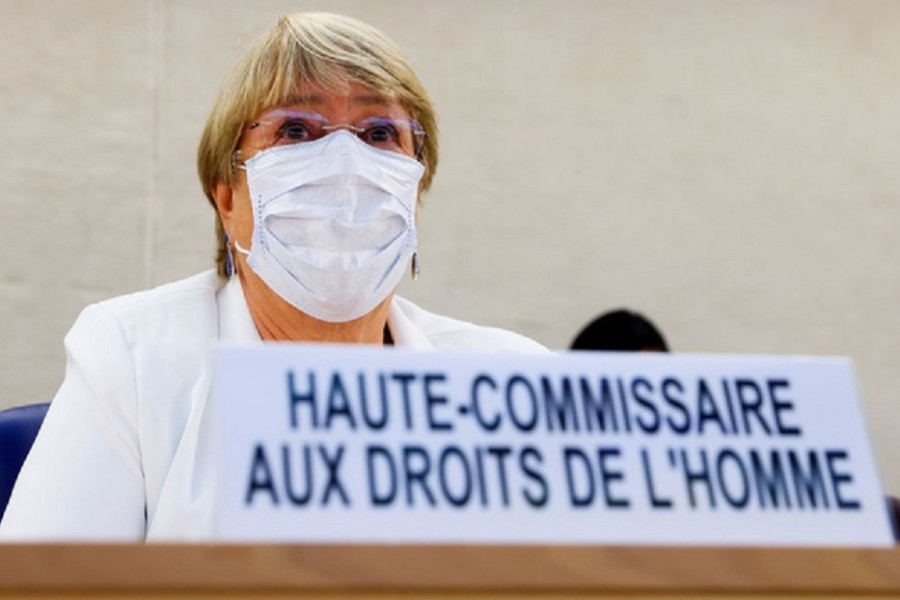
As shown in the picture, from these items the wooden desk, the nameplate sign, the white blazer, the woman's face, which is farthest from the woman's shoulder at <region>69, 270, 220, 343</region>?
the wooden desk

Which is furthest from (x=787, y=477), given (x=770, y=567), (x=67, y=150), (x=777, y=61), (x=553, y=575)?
(x=777, y=61)

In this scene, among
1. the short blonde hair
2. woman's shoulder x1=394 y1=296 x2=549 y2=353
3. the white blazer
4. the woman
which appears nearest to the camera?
the white blazer

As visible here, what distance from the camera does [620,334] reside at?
378 cm

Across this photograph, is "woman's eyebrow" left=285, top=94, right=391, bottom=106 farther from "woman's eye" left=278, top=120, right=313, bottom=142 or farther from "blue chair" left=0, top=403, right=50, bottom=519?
"blue chair" left=0, top=403, right=50, bottom=519

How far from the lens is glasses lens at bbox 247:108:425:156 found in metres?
2.13

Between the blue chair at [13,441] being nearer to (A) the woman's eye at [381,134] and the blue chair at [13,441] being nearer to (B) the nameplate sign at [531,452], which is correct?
(A) the woman's eye at [381,134]

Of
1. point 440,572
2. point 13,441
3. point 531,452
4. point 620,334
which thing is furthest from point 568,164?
point 440,572

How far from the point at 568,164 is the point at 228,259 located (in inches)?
74.0

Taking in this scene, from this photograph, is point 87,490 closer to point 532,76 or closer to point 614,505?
point 614,505

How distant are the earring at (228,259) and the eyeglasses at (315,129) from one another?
17cm

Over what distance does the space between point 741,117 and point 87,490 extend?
2656 mm

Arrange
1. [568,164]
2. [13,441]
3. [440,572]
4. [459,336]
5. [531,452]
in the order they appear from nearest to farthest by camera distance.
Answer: [440,572]
[531,452]
[13,441]
[459,336]
[568,164]

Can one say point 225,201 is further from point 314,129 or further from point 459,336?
point 459,336

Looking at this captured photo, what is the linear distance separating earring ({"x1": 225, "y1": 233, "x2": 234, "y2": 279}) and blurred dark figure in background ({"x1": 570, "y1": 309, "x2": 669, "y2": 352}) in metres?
1.55
